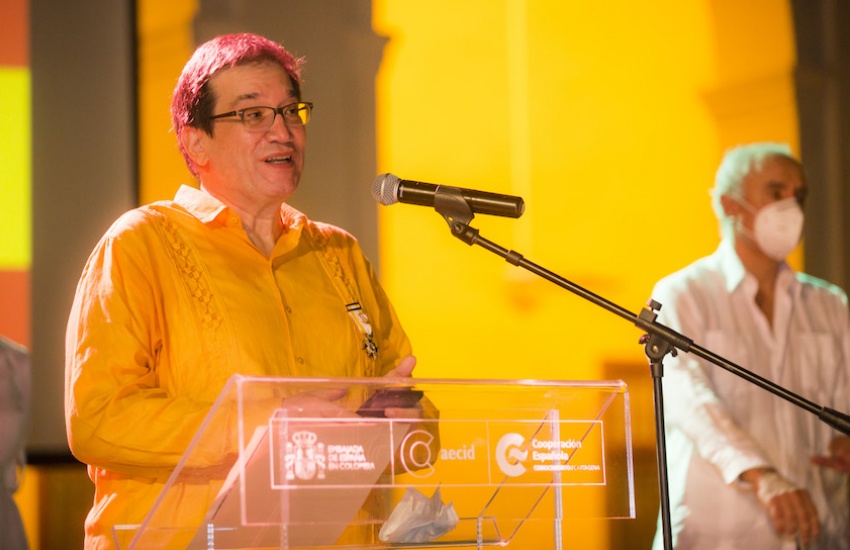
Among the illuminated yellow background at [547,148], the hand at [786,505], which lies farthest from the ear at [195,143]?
the hand at [786,505]

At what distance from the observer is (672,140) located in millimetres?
4242

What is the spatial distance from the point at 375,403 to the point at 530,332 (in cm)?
224

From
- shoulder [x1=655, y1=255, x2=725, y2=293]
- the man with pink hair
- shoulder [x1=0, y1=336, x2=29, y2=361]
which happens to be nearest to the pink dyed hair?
the man with pink hair

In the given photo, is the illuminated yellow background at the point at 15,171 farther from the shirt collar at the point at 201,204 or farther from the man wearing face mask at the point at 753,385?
the man wearing face mask at the point at 753,385

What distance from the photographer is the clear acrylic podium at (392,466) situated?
5.51 feet

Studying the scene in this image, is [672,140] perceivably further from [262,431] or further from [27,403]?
[262,431]

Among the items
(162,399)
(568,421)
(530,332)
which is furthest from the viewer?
(530,332)

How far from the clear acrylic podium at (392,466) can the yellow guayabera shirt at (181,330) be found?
106 mm

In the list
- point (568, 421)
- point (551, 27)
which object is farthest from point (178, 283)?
point (551, 27)

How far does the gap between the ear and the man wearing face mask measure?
211 centimetres

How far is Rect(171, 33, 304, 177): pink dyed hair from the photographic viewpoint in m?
2.60

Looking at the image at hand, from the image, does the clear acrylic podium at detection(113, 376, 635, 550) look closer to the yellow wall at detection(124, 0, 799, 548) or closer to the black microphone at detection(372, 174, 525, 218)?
the black microphone at detection(372, 174, 525, 218)

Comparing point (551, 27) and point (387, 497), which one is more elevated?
point (551, 27)

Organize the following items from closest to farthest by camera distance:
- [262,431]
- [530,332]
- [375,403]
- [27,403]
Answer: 1. [262,431]
2. [375,403]
3. [27,403]
4. [530,332]
